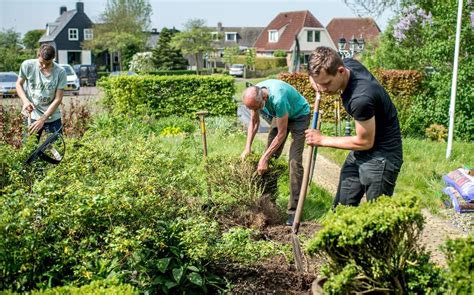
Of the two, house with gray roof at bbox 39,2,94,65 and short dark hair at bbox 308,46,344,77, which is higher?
house with gray roof at bbox 39,2,94,65

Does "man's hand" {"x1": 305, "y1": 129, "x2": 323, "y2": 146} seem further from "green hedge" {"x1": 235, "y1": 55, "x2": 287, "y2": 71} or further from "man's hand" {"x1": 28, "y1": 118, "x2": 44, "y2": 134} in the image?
"green hedge" {"x1": 235, "y1": 55, "x2": 287, "y2": 71}

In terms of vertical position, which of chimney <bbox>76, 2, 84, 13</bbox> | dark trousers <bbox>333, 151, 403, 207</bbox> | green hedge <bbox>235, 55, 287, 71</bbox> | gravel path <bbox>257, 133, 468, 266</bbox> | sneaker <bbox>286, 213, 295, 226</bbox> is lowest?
gravel path <bbox>257, 133, 468, 266</bbox>

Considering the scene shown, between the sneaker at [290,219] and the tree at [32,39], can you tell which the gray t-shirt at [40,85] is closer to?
the sneaker at [290,219]

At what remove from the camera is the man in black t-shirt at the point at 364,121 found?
3.94 m

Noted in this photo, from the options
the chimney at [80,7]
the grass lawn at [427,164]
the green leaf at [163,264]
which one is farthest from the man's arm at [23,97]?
the chimney at [80,7]

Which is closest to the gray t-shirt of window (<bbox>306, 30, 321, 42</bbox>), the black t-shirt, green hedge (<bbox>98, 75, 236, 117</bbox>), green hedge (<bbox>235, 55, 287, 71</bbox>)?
the black t-shirt

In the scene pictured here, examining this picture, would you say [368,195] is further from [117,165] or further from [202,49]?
[202,49]

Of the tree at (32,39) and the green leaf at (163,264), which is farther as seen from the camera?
the tree at (32,39)

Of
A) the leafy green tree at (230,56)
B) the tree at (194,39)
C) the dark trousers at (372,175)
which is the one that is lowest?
the dark trousers at (372,175)

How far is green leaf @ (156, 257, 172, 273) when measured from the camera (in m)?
3.79

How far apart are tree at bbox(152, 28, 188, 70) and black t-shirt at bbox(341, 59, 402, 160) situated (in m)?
47.8

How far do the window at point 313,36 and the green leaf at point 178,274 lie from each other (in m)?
56.5

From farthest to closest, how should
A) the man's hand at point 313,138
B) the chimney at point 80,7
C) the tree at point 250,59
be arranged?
the chimney at point 80,7 → the tree at point 250,59 → the man's hand at point 313,138

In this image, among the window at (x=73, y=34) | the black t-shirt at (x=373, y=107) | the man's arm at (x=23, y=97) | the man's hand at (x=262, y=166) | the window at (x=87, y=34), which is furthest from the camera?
the window at (x=87, y=34)
